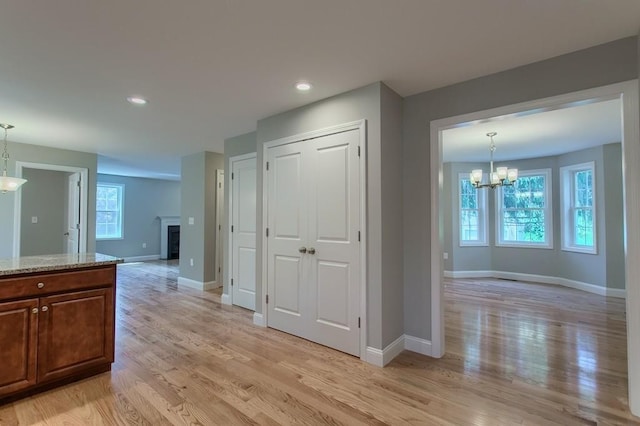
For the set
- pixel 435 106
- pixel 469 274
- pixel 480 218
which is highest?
pixel 435 106

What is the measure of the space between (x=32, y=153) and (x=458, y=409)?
261 inches

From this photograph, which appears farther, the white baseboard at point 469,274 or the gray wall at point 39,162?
the white baseboard at point 469,274

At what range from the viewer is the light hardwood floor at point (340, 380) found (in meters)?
2.01

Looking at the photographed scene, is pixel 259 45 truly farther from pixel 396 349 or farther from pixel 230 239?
pixel 230 239

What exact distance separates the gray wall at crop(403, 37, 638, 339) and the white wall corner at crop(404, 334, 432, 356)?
0.04 m

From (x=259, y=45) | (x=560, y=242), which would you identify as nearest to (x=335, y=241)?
(x=259, y=45)

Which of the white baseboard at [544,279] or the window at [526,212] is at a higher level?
the window at [526,212]

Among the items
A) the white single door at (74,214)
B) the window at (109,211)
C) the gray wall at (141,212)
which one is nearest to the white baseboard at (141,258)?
the gray wall at (141,212)

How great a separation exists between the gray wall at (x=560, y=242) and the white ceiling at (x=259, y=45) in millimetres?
4190

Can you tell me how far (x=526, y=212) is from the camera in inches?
253

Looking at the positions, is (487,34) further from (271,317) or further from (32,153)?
(32,153)

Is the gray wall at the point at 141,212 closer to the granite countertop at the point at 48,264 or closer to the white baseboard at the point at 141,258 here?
the white baseboard at the point at 141,258

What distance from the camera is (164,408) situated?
2074mm

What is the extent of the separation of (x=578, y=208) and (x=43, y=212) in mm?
10431
